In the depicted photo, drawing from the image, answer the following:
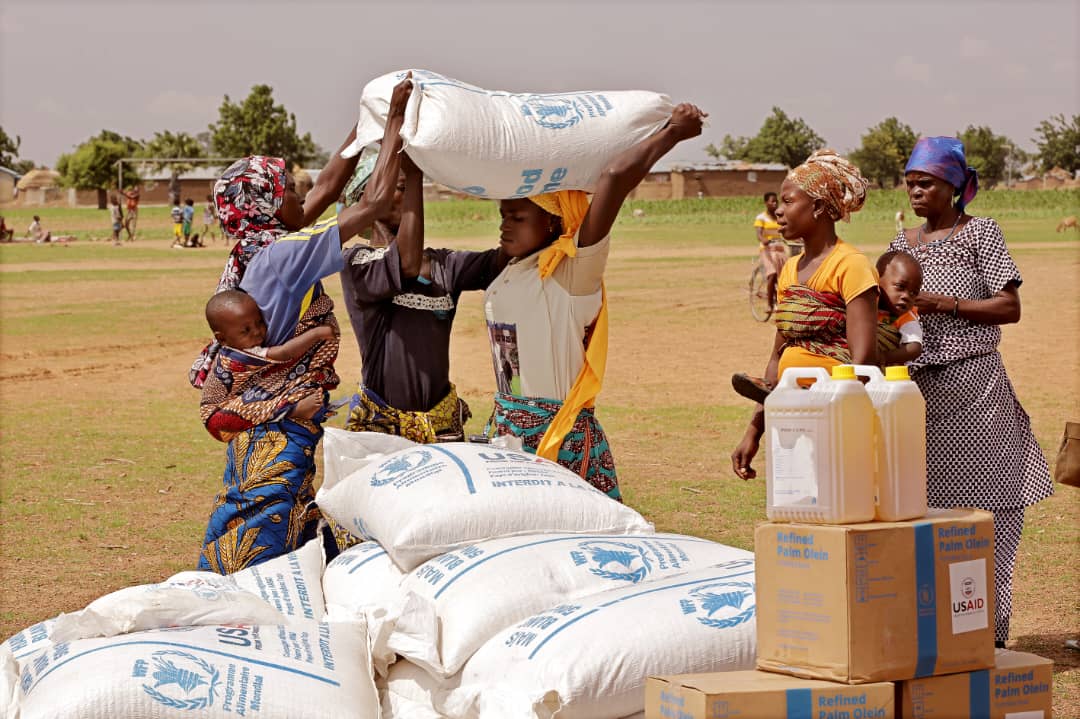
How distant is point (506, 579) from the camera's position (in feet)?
10.7

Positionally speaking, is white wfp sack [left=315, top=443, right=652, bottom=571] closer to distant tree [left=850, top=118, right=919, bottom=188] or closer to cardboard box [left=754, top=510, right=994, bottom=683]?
cardboard box [left=754, top=510, right=994, bottom=683]

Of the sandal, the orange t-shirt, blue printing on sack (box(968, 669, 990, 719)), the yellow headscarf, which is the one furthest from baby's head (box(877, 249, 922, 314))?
blue printing on sack (box(968, 669, 990, 719))

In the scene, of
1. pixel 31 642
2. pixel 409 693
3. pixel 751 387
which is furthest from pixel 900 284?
pixel 31 642

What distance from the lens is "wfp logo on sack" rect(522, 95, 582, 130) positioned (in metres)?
3.77

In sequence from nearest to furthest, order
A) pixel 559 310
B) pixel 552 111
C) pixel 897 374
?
pixel 897 374, pixel 552 111, pixel 559 310

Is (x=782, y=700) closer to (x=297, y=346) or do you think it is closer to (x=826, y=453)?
(x=826, y=453)

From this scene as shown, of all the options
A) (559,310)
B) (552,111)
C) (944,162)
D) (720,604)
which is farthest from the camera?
(944,162)

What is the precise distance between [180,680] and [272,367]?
1181 mm

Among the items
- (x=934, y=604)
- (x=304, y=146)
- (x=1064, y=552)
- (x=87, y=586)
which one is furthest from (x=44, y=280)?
(x=304, y=146)

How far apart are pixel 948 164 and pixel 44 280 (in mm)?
19202

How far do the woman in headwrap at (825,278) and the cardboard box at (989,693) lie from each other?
3.44 feet

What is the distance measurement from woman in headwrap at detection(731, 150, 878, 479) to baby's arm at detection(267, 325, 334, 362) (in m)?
1.35

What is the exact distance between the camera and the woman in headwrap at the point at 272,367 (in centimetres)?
377

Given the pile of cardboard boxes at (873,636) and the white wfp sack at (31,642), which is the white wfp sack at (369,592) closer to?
the white wfp sack at (31,642)
